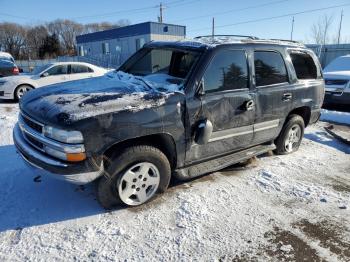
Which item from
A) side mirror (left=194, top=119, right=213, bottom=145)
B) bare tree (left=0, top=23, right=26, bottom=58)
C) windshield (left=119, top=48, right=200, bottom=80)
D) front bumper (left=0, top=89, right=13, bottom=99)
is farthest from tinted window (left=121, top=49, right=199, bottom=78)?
bare tree (left=0, top=23, right=26, bottom=58)

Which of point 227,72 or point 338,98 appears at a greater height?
point 227,72

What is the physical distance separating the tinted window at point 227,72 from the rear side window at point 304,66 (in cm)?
135

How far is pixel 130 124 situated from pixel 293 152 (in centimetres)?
362

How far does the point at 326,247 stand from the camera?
309cm

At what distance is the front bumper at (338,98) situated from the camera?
9461mm

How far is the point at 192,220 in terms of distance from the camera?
342 cm

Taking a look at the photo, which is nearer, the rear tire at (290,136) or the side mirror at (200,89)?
the side mirror at (200,89)

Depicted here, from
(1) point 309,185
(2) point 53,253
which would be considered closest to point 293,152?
(1) point 309,185

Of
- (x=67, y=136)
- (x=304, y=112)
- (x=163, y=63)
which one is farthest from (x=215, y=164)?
(x=304, y=112)

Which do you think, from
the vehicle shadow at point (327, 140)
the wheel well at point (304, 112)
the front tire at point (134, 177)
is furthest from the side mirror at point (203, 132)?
the vehicle shadow at point (327, 140)

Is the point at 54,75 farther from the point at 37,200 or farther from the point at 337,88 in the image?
the point at 337,88

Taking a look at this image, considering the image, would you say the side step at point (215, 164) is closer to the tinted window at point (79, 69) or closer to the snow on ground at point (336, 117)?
the snow on ground at point (336, 117)

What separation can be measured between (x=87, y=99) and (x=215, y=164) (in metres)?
1.89

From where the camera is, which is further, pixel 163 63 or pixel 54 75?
pixel 54 75
